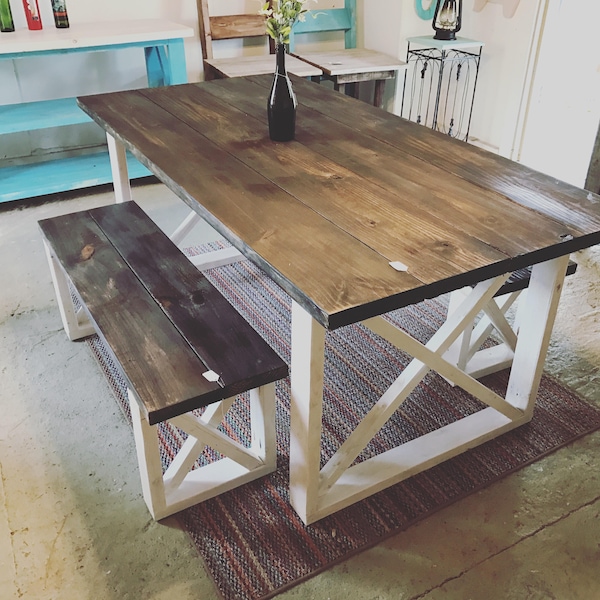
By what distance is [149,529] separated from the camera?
1534 mm

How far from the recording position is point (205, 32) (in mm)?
3521

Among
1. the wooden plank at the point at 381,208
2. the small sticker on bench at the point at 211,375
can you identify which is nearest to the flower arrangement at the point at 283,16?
the wooden plank at the point at 381,208

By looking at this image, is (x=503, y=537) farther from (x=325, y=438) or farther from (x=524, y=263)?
(x=524, y=263)

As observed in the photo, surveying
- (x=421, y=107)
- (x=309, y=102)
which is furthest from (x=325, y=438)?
(x=421, y=107)

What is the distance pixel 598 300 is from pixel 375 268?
5.44ft

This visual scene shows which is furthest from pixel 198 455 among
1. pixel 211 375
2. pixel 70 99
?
pixel 70 99

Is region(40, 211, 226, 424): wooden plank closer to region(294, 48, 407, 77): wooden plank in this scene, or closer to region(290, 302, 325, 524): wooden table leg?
region(290, 302, 325, 524): wooden table leg

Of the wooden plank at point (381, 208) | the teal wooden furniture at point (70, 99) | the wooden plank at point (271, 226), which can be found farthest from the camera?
the teal wooden furniture at point (70, 99)

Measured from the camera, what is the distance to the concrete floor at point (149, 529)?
1.41 meters

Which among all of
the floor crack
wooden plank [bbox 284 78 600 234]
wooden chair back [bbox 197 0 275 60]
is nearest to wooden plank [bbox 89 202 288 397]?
the floor crack

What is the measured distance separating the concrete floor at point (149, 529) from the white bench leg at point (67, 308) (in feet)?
0.48

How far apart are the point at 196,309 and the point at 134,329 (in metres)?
0.16

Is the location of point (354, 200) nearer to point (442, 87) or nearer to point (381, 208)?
point (381, 208)

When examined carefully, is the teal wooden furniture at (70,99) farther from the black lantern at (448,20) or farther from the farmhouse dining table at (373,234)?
the black lantern at (448,20)
